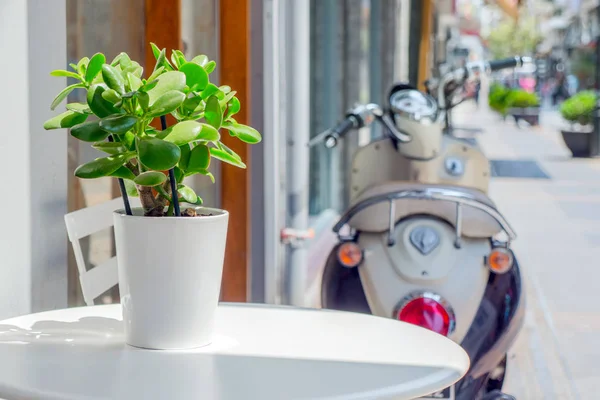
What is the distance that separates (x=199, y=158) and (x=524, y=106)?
30.9m

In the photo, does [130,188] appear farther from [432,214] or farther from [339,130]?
[339,130]

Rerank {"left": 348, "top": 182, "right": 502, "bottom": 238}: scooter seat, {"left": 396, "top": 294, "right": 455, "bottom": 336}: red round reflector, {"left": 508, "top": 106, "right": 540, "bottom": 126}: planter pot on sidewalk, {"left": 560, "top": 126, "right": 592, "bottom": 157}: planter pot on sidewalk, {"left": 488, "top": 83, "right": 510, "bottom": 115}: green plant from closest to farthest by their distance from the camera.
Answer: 1. {"left": 396, "top": 294, "right": 455, "bottom": 336}: red round reflector
2. {"left": 348, "top": 182, "right": 502, "bottom": 238}: scooter seat
3. {"left": 560, "top": 126, "right": 592, "bottom": 157}: planter pot on sidewalk
4. {"left": 508, "top": 106, "right": 540, "bottom": 126}: planter pot on sidewalk
5. {"left": 488, "top": 83, "right": 510, "bottom": 115}: green plant

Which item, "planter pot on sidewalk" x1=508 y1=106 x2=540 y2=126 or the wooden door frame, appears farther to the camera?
"planter pot on sidewalk" x1=508 y1=106 x2=540 y2=126

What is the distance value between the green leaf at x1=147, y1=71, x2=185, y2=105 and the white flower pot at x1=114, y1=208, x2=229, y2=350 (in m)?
0.21

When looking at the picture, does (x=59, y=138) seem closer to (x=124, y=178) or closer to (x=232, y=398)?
(x=124, y=178)

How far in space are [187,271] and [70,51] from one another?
4.89ft

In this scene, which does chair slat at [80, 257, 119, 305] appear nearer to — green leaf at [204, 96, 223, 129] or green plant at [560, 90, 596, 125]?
green leaf at [204, 96, 223, 129]

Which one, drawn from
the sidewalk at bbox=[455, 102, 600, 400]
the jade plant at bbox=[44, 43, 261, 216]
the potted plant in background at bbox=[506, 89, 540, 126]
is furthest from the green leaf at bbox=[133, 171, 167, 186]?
the potted plant in background at bbox=[506, 89, 540, 126]

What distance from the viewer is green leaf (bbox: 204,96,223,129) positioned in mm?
1744

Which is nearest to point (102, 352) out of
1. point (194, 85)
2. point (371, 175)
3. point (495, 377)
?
point (194, 85)

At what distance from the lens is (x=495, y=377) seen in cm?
362

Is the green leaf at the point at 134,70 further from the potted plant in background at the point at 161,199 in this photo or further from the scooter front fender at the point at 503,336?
the scooter front fender at the point at 503,336

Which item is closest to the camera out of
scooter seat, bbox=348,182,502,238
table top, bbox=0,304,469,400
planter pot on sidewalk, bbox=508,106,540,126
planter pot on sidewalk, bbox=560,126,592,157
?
table top, bbox=0,304,469,400

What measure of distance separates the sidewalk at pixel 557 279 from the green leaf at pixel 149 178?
122 inches
